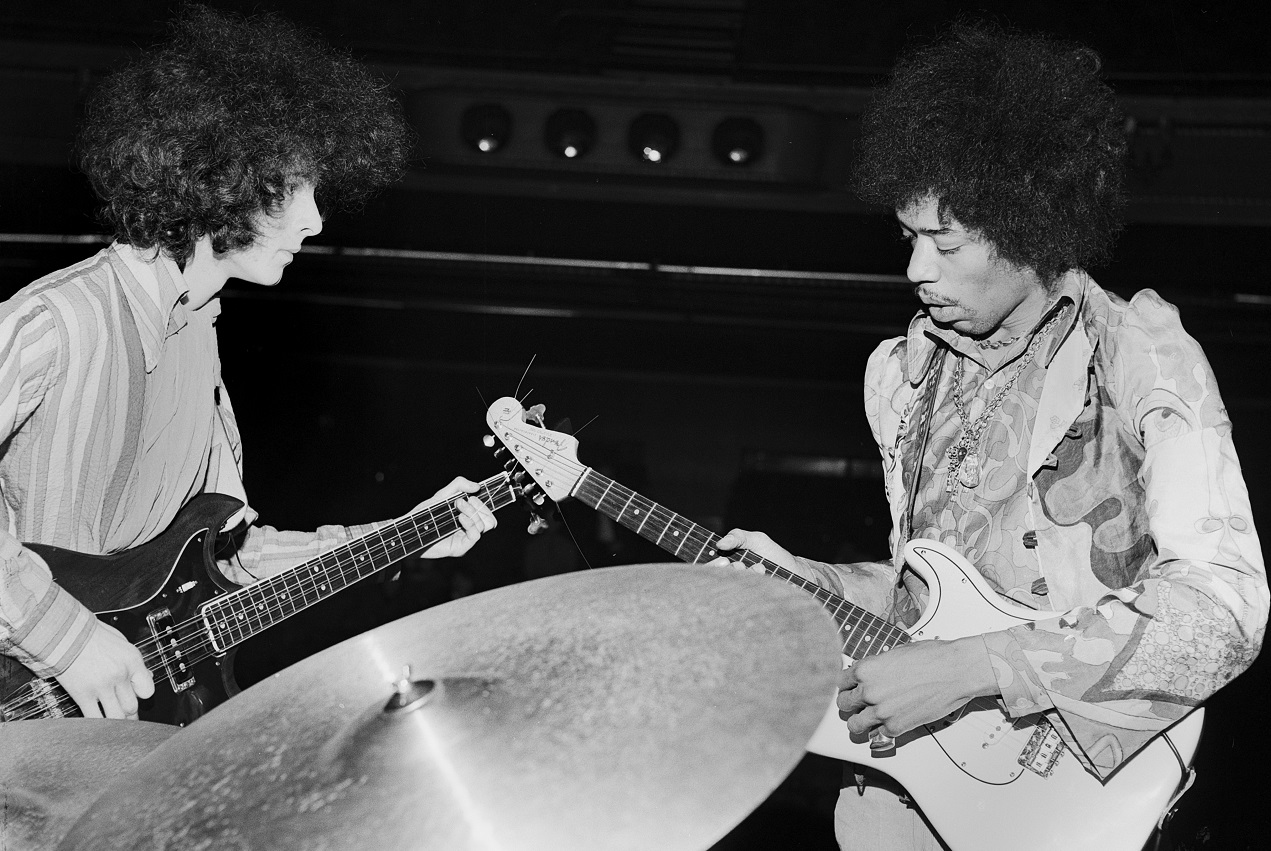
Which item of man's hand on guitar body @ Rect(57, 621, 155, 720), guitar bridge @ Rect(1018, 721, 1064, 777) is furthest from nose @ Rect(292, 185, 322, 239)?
guitar bridge @ Rect(1018, 721, 1064, 777)

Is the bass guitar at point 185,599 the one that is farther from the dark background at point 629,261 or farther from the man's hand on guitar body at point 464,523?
the dark background at point 629,261

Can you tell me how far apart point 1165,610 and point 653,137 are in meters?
1.23

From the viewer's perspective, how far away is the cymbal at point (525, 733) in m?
0.83

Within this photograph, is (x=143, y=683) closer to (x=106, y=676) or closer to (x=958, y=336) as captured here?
(x=106, y=676)

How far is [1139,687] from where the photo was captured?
54.4 inches

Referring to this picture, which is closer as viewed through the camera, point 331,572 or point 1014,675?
point 1014,675

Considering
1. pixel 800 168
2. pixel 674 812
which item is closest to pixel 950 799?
pixel 674 812

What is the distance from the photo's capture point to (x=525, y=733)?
2.99 ft

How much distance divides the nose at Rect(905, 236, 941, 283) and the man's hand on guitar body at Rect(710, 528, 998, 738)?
515 mm

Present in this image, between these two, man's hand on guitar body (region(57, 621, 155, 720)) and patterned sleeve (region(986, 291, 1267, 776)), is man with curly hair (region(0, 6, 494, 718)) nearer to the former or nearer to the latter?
man's hand on guitar body (region(57, 621, 155, 720))

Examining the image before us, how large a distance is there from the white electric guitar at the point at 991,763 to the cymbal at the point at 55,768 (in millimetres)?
932

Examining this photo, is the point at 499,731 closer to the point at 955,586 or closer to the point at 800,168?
the point at 955,586

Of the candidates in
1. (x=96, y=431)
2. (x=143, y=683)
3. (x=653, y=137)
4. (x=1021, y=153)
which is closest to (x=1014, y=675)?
(x=1021, y=153)

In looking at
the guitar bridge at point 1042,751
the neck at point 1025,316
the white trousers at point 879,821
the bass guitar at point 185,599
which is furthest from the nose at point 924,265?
the bass guitar at point 185,599
